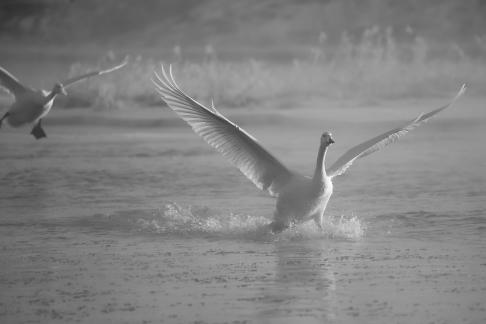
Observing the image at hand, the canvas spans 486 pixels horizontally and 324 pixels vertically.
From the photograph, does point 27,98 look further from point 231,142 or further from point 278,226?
point 278,226

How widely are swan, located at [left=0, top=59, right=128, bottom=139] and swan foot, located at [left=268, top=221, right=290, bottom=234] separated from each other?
24.3 feet

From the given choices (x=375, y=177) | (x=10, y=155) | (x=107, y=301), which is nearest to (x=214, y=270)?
(x=107, y=301)

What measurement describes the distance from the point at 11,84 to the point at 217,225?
26.0 feet

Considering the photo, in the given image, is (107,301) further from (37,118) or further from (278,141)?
(278,141)

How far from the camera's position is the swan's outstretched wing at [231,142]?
1357 centimetres

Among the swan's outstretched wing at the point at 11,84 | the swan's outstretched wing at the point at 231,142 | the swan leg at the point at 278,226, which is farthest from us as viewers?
the swan's outstretched wing at the point at 11,84

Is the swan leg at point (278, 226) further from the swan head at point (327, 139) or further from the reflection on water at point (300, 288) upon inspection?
the swan head at point (327, 139)

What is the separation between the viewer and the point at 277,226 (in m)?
13.8

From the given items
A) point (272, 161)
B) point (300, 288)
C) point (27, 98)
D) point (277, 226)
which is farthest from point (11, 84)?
point (300, 288)

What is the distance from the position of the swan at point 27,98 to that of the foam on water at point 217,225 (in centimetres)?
520

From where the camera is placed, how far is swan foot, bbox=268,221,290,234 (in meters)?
13.7

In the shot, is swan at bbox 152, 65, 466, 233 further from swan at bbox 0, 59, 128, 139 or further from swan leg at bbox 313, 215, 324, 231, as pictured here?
swan at bbox 0, 59, 128, 139

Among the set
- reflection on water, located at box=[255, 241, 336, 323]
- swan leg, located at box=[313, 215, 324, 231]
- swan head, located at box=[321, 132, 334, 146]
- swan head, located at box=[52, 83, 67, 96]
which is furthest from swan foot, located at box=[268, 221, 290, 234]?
swan head, located at box=[52, 83, 67, 96]

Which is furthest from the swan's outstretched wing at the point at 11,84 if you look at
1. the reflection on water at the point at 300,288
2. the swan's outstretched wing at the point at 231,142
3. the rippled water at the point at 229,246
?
the reflection on water at the point at 300,288
